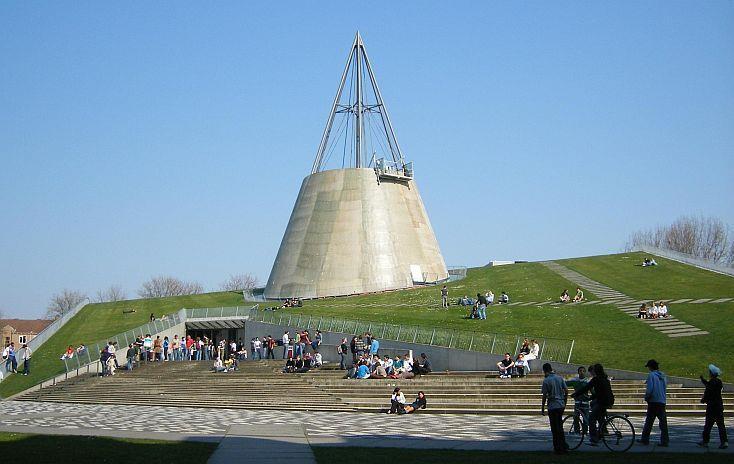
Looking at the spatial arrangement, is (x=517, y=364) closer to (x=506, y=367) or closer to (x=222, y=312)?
(x=506, y=367)

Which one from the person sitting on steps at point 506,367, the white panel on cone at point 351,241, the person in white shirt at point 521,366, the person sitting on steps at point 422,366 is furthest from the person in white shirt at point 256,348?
the white panel on cone at point 351,241

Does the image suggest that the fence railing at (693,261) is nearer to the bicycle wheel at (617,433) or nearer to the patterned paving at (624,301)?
the patterned paving at (624,301)

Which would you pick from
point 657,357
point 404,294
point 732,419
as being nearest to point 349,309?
point 404,294

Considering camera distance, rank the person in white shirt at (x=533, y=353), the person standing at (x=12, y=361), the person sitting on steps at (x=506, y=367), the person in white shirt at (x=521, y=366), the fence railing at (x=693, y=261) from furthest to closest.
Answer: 1. the fence railing at (x=693, y=261)
2. the person standing at (x=12, y=361)
3. the person in white shirt at (x=533, y=353)
4. the person sitting on steps at (x=506, y=367)
5. the person in white shirt at (x=521, y=366)

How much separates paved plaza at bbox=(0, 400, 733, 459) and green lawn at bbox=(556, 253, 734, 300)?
2431 cm

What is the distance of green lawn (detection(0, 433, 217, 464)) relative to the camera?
14422mm

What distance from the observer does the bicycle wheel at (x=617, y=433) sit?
50.4 ft

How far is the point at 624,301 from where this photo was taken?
42938 mm

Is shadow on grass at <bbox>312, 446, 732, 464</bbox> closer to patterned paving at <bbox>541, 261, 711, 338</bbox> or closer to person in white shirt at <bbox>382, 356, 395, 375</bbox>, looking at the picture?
person in white shirt at <bbox>382, 356, 395, 375</bbox>

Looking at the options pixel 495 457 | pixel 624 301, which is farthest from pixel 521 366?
pixel 624 301

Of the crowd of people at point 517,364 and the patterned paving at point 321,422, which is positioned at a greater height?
the crowd of people at point 517,364

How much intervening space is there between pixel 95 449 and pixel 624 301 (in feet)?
106

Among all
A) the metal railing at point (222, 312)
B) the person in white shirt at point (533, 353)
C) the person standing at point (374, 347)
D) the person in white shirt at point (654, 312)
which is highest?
the metal railing at point (222, 312)

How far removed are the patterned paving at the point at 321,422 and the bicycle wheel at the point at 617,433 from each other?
204cm
